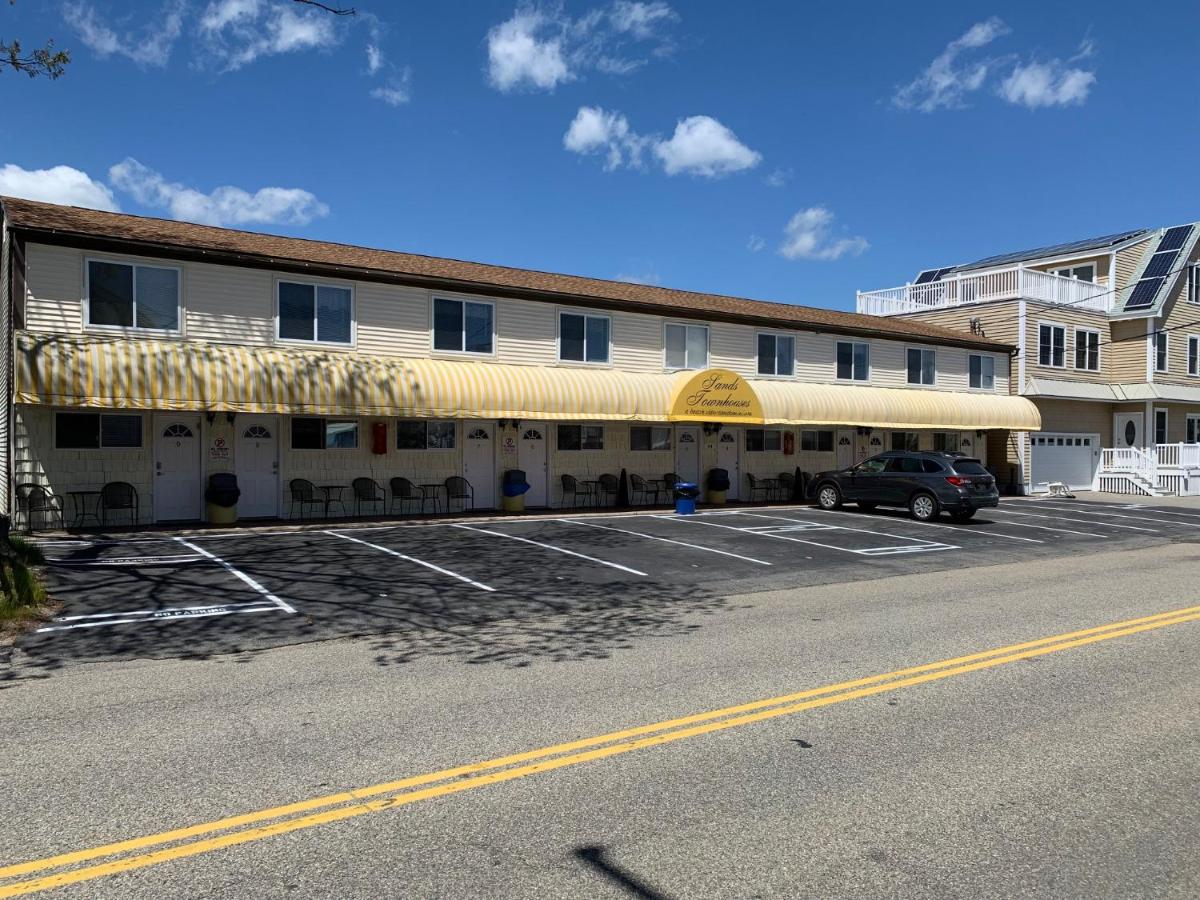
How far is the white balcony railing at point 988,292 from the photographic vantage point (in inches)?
1334

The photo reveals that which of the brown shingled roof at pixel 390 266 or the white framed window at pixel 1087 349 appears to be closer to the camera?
the brown shingled roof at pixel 390 266

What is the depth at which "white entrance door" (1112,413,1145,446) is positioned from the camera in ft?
120

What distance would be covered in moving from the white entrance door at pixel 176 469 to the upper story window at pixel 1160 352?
118 ft

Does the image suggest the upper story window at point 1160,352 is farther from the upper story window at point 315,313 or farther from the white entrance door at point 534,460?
the upper story window at point 315,313

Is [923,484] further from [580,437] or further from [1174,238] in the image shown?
[1174,238]

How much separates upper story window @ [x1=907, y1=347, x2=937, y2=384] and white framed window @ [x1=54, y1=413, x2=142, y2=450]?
24125 millimetres

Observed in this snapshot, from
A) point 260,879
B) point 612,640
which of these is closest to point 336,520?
point 612,640

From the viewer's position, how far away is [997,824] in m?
4.38

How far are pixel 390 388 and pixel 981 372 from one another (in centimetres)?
2333

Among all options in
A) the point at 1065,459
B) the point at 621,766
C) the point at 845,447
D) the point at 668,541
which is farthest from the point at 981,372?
the point at 621,766

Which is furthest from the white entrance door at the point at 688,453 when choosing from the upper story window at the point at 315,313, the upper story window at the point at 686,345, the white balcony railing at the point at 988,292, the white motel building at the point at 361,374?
the white balcony railing at the point at 988,292

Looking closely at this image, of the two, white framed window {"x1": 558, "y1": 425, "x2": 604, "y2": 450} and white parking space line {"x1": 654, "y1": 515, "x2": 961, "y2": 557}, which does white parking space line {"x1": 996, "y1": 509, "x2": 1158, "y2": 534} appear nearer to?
white parking space line {"x1": 654, "y1": 515, "x2": 961, "y2": 557}

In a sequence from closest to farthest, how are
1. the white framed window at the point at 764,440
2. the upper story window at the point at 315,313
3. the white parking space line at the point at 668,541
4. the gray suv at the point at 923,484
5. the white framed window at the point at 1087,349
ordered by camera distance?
the white parking space line at the point at 668,541, the upper story window at the point at 315,313, the gray suv at the point at 923,484, the white framed window at the point at 764,440, the white framed window at the point at 1087,349

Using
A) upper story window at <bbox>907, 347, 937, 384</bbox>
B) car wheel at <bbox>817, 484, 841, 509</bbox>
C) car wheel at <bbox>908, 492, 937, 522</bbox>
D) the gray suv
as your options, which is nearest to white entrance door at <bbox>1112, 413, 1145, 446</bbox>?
upper story window at <bbox>907, 347, 937, 384</bbox>
